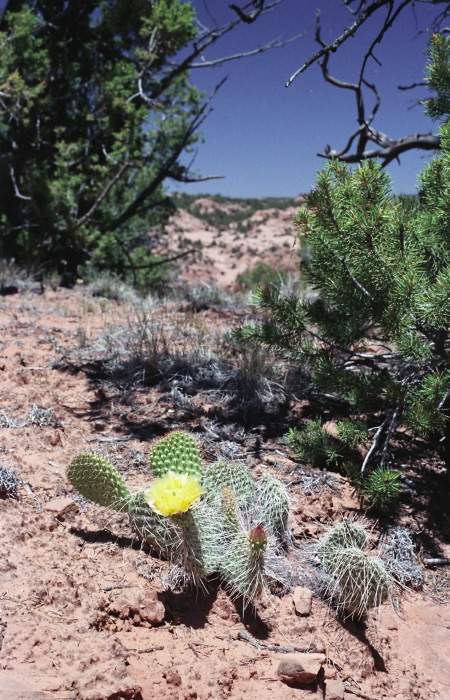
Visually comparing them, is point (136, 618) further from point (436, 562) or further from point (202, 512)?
point (436, 562)

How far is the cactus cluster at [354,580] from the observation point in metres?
2.46

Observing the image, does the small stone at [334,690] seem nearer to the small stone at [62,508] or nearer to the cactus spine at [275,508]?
the cactus spine at [275,508]

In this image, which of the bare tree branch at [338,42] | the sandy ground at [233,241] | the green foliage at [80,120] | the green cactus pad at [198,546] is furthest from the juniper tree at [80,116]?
the sandy ground at [233,241]

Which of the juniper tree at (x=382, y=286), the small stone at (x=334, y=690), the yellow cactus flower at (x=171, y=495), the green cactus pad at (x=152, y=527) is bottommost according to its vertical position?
the small stone at (x=334, y=690)

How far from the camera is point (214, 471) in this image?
2943 mm

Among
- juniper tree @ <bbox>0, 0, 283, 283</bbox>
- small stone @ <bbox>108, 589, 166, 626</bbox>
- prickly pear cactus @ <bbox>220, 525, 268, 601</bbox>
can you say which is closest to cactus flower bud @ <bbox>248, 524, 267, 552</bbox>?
prickly pear cactus @ <bbox>220, 525, 268, 601</bbox>

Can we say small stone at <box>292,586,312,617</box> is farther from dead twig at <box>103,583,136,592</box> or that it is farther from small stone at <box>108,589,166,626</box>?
dead twig at <box>103,583,136,592</box>

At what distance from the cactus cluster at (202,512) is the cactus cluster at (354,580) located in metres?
0.21

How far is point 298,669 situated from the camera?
7.09 feet

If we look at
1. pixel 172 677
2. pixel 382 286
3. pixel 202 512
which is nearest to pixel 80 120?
pixel 382 286

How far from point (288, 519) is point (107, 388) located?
70.8 inches

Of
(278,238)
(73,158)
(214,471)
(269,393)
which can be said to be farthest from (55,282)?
(278,238)

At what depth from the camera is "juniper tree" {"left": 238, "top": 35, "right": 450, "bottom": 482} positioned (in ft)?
9.69

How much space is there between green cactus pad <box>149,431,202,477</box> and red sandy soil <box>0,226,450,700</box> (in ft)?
1.25
